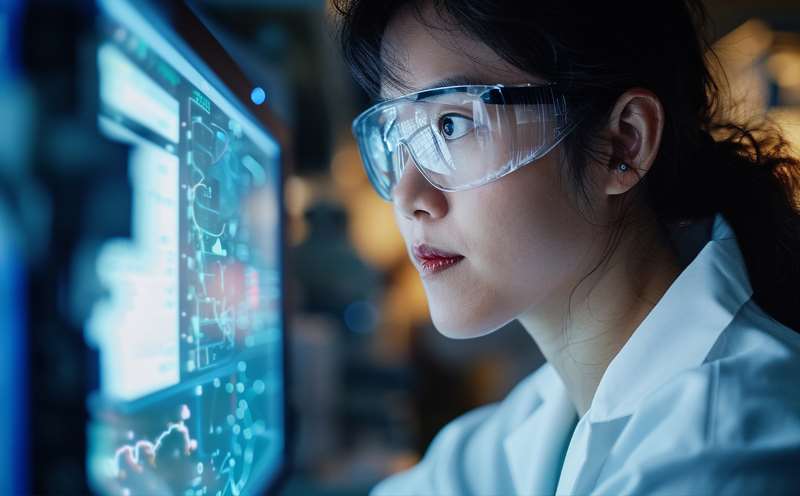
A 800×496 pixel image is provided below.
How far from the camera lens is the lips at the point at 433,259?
0.77 metres

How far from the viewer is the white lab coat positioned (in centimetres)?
55

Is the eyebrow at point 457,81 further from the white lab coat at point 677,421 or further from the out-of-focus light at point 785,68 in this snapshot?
the out-of-focus light at point 785,68

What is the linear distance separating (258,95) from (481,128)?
11.3 inches

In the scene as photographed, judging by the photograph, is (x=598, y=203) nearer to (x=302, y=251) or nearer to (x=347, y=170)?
(x=302, y=251)

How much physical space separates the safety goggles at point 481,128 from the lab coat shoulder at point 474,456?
481 mm

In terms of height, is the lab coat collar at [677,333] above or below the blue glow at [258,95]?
below

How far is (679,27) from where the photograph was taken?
773 mm

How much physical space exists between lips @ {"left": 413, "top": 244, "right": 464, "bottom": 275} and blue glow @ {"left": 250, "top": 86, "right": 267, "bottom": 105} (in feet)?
0.91

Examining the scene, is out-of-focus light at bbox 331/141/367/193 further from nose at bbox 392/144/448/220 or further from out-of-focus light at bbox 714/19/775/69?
nose at bbox 392/144/448/220

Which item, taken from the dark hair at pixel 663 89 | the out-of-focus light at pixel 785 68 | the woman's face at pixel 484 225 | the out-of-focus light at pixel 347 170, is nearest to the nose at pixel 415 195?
the woman's face at pixel 484 225

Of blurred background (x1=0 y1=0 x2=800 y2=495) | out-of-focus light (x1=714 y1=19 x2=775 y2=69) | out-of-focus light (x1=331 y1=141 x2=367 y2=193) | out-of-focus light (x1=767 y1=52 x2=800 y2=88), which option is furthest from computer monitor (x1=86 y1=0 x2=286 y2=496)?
out-of-focus light (x1=767 y1=52 x2=800 y2=88)

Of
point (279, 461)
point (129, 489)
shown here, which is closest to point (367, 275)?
point (279, 461)

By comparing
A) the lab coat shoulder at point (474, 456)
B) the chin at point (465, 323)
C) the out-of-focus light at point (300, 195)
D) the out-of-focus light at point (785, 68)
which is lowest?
the lab coat shoulder at point (474, 456)

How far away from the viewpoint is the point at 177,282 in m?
0.51
